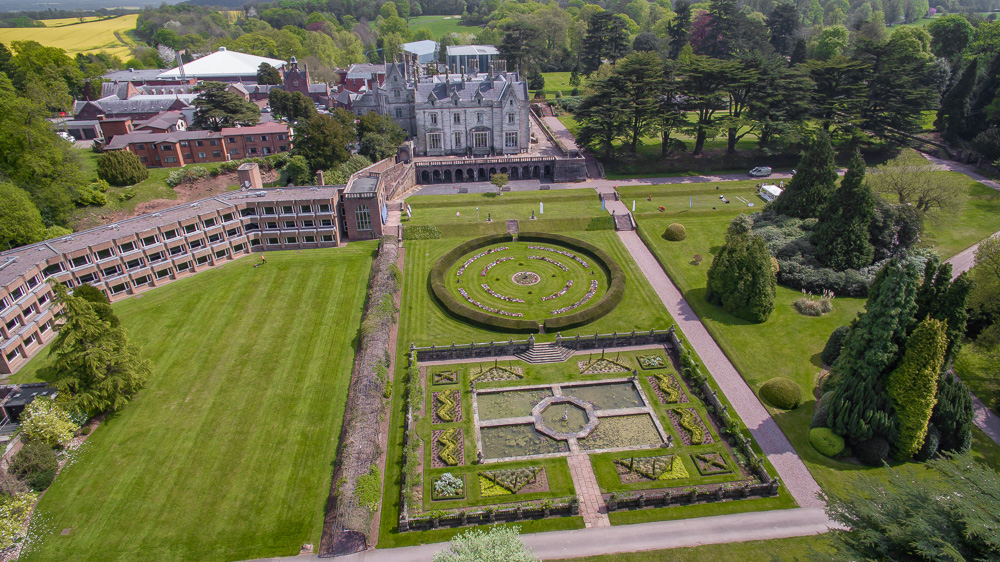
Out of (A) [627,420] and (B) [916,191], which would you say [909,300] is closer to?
(A) [627,420]

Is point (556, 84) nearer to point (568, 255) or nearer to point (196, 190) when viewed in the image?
point (568, 255)

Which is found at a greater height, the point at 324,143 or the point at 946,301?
the point at 324,143

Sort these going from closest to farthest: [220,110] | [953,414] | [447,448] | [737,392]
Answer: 1. [953,414]
2. [447,448]
3. [737,392]
4. [220,110]

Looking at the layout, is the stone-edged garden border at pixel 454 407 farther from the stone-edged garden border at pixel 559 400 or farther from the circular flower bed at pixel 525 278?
the circular flower bed at pixel 525 278

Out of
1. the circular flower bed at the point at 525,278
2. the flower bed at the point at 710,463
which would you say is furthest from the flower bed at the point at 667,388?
the circular flower bed at the point at 525,278

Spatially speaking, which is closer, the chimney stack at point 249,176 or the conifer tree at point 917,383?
the conifer tree at point 917,383

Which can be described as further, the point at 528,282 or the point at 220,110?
the point at 220,110

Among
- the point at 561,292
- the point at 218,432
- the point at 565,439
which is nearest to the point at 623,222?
the point at 561,292
